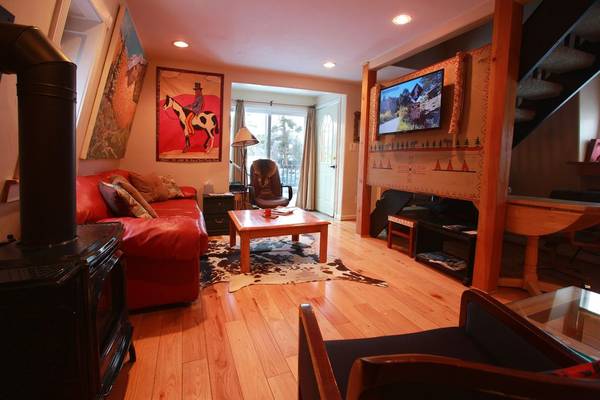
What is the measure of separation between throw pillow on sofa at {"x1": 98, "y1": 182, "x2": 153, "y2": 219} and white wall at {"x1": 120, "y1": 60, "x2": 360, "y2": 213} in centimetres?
211

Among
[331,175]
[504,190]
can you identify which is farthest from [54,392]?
[331,175]

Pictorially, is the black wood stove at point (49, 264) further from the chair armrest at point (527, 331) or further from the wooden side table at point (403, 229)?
the wooden side table at point (403, 229)

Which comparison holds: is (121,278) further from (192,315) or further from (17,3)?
(17,3)

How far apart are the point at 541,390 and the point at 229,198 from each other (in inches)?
153

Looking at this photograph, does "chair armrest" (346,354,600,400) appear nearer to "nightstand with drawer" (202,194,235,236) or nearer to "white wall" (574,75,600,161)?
"nightstand with drawer" (202,194,235,236)

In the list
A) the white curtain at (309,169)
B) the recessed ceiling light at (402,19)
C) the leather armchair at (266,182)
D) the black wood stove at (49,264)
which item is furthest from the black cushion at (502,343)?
the white curtain at (309,169)

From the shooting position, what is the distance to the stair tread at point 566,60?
8.19ft

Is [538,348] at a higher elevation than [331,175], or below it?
below

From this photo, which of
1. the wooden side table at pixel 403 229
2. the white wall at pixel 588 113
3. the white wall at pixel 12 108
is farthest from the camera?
the white wall at pixel 588 113

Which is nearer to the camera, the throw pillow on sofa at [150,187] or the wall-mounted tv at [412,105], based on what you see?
the wall-mounted tv at [412,105]

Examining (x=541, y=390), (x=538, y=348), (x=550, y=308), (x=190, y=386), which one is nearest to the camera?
(x=541, y=390)

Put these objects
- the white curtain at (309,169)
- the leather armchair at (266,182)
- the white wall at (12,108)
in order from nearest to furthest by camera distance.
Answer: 1. the white wall at (12,108)
2. the leather armchair at (266,182)
3. the white curtain at (309,169)

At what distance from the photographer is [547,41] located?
85.6 inches

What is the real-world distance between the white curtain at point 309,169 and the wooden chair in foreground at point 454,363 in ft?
16.8
